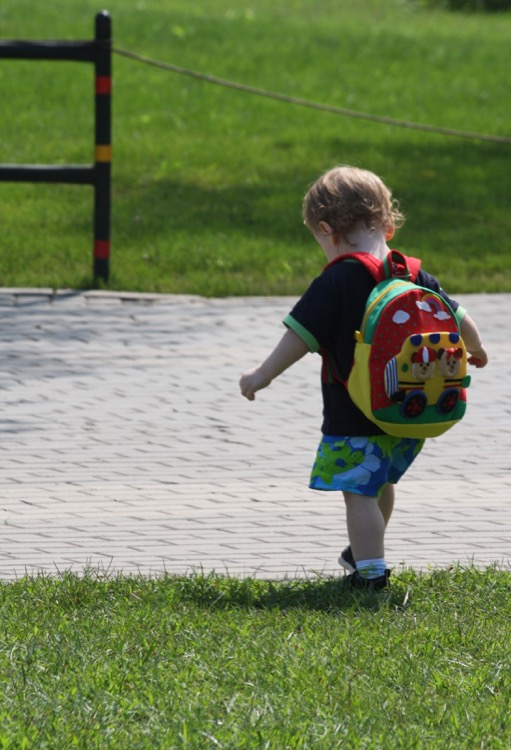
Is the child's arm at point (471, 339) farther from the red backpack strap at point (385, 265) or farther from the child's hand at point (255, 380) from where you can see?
the child's hand at point (255, 380)

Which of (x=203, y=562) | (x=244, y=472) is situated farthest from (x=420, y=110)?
(x=203, y=562)

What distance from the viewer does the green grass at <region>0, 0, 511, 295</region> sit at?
11.0m

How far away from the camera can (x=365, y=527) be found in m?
4.47

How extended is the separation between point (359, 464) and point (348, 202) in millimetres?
829

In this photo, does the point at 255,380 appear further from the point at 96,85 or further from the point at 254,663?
the point at 96,85

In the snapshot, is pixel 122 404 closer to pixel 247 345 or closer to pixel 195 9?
pixel 247 345

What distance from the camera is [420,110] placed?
18.5m

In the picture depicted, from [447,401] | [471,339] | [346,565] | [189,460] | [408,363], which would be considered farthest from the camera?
[189,460]

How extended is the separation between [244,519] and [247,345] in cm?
304

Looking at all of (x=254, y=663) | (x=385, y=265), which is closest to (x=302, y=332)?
(x=385, y=265)

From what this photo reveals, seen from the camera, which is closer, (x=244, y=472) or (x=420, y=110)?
(x=244, y=472)

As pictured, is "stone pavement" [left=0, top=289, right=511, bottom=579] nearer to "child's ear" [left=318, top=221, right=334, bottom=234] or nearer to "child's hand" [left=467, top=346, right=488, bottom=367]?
"child's hand" [left=467, top=346, right=488, bottom=367]

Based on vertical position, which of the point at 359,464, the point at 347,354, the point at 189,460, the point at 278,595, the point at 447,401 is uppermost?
the point at 347,354

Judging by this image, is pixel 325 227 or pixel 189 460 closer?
pixel 325 227
